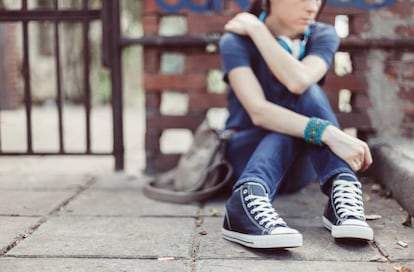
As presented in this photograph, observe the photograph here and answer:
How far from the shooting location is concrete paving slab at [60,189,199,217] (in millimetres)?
2742

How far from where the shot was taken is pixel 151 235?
7.76 feet

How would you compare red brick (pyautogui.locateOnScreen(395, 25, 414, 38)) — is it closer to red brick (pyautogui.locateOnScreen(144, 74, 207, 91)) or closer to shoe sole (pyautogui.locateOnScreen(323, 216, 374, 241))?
red brick (pyautogui.locateOnScreen(144, 74, 207, 91))

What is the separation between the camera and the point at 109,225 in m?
2.52

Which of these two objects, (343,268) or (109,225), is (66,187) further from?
(343,268)

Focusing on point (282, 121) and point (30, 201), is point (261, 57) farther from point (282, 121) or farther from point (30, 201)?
point (30, 201)

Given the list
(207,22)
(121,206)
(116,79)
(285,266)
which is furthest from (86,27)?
(285,266)

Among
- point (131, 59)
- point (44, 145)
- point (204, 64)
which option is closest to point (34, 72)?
point (131, 59)

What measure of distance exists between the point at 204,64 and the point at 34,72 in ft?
24.6

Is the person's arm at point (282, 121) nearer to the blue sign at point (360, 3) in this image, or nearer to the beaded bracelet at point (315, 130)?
the beaded bracelet at point (315, 130)

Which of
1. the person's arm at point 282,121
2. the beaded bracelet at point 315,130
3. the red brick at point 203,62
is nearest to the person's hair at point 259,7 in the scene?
the person's arm at point 282,121

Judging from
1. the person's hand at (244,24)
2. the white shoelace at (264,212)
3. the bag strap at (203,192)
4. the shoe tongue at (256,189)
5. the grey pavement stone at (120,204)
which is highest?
the person's hand at (244,24)

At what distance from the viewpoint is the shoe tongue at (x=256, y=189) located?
2.28 m

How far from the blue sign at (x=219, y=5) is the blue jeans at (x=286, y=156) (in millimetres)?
849

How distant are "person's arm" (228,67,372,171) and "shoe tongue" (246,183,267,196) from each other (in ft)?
1.18
